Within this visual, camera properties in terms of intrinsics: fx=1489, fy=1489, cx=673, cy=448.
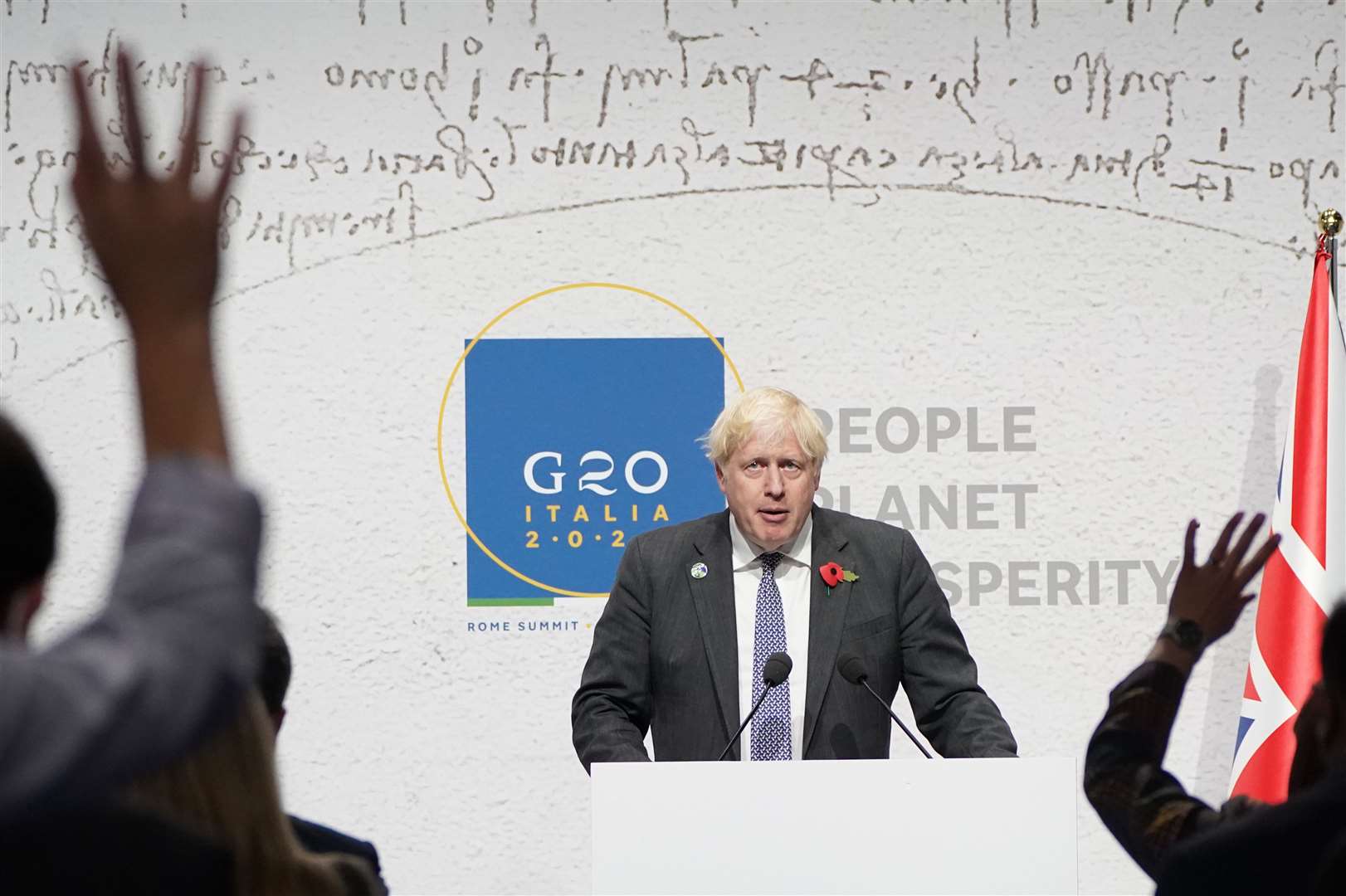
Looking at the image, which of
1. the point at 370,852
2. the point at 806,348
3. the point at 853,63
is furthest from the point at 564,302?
the point at 370,852

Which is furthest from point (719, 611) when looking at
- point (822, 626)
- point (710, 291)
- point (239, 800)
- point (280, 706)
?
point (239, 800)

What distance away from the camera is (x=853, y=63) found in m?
4.41

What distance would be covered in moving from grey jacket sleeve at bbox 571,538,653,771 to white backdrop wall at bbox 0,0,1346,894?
0.99m

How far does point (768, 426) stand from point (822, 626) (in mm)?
466

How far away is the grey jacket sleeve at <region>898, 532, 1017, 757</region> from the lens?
10.1 ft

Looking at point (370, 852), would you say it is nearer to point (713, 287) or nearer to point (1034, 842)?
point (1034, 842)

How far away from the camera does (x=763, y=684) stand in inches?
127

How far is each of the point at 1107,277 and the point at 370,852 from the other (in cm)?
319

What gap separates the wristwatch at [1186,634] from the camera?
146 centimetres

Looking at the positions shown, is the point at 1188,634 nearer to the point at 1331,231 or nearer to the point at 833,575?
the point at 833,575

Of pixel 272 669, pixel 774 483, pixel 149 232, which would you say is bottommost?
pixel 774 483

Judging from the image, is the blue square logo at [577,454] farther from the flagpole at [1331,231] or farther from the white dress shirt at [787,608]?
the flagpole at [1331,231]

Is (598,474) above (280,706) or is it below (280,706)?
below

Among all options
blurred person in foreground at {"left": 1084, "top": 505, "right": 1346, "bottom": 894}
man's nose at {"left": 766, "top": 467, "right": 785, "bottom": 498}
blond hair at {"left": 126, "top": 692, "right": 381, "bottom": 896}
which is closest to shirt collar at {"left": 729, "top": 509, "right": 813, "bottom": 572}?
man's nose at {"left": 766, "top": 467, "right": 785, "bottom": 498}
